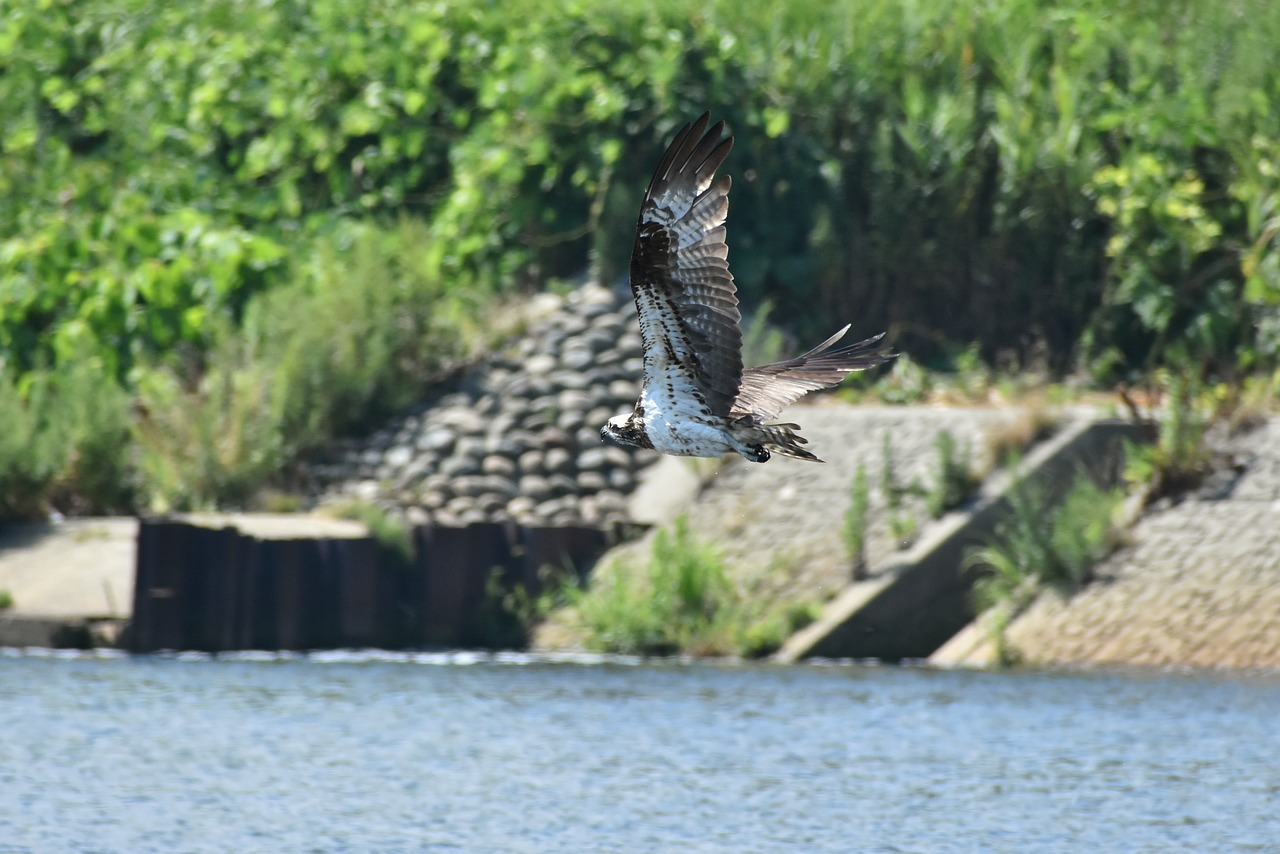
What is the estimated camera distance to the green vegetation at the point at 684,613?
14680 mm

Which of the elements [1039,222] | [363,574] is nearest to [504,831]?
[363,574]

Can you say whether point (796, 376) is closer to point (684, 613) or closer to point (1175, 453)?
point (684, 613)

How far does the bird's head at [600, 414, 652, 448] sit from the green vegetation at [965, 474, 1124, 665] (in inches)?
239

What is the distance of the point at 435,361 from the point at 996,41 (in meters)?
5.79

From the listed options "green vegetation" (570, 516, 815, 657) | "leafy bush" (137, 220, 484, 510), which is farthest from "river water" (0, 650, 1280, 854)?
"leafy bush" (137, 220, 484, 510)

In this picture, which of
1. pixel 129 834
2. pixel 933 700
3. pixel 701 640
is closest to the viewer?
pixel 129 834

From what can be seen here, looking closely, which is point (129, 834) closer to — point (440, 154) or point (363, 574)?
point (363, 574)

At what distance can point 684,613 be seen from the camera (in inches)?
Result: 587

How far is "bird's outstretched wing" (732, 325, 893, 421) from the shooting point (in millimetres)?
9094

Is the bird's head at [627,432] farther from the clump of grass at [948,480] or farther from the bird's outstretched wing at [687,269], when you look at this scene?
the clump of grass at [948,480]

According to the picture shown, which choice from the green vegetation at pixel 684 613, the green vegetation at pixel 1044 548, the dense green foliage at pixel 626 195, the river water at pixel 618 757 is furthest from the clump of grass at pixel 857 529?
the dense green foliage at pixel 626 195

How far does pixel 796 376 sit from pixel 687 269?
1.52 metres

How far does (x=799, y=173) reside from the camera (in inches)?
722

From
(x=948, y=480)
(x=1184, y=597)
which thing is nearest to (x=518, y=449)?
(x=948, y=480)
